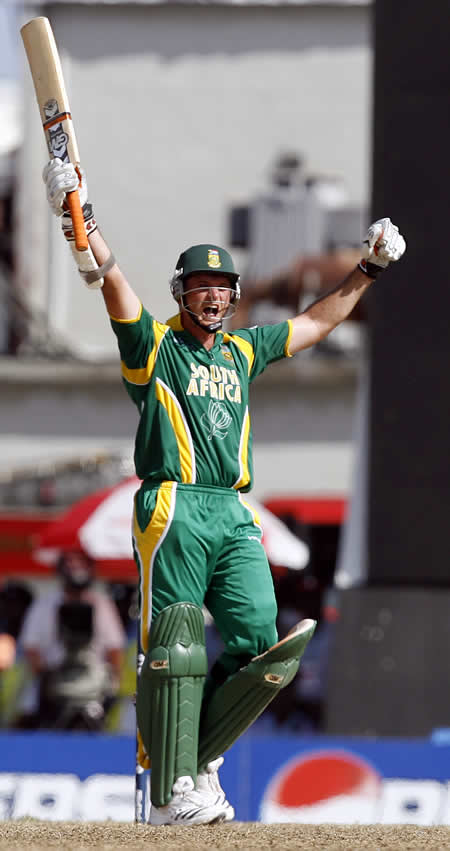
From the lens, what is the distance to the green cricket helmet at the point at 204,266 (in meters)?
5.86

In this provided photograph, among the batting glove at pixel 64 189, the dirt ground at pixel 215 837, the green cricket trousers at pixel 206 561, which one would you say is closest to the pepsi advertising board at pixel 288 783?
the dirt ground at pixel 215 837

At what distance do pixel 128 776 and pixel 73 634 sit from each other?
6.98 feet

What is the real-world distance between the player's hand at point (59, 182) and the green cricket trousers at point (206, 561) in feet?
3.51

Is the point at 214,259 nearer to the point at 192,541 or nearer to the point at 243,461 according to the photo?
the point at 243,461

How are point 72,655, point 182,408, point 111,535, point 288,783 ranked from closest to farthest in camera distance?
point 182,408
point 288,783
point 72,655
point 111,535

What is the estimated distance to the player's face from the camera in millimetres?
5883

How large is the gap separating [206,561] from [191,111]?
19769mm

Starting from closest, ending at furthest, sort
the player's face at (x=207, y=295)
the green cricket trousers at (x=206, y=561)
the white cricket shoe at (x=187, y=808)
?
the white cricket shoe at (x=187, y=808) < the green cricket trousers at (x=206, y=561) < the player's face at (x=207, y=295)

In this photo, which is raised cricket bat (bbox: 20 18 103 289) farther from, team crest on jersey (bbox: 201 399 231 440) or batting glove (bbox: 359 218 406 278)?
batting glove (bbox: 359 218 406 278)

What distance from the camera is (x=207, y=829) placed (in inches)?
220

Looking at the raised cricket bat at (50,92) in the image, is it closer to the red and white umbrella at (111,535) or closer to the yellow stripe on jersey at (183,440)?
the yellow stripe on jersey at (183,440)

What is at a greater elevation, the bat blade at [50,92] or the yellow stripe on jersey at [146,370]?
the bat blade at [50,92]

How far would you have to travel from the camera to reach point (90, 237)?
222 inches

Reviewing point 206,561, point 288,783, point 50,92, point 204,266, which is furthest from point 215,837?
point 288,783
